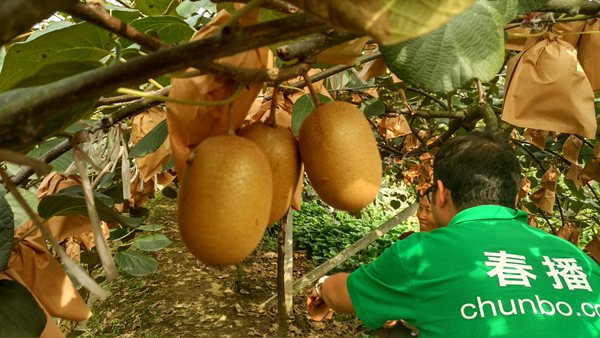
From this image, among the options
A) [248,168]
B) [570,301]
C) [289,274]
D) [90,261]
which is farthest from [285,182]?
[289,274]

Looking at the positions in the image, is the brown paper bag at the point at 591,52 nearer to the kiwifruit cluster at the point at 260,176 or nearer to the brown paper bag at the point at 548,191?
the kiwifruit cluster at the point at 260,176

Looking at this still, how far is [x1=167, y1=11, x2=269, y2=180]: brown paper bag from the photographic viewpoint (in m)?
0.55

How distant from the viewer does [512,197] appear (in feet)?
5.30

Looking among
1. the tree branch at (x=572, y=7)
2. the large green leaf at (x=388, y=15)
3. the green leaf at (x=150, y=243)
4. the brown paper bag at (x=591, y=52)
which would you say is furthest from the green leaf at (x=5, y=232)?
the green leaf at (x=150, y=243)

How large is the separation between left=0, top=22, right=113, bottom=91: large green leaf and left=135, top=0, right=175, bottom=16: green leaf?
1.98ft

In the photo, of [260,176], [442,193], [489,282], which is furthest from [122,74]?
[442,193]

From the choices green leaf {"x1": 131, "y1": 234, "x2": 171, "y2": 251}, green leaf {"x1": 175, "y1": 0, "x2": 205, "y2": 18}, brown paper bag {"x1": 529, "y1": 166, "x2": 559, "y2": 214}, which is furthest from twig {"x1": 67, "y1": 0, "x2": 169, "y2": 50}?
brown paper bag {"x1": 529, "y1": 166, "x2": 559, "y2": 214}

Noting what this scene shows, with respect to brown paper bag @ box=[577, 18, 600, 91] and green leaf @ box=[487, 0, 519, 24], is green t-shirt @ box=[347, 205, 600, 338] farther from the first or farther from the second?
green leaf @ box=[487, 0, 519, 24]

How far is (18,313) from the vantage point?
2.65 ft

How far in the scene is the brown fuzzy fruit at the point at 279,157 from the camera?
612 millimetres

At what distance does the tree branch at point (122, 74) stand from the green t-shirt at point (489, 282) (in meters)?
1.19

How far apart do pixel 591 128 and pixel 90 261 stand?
1815mm

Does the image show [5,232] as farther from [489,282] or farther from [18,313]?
[489,282]

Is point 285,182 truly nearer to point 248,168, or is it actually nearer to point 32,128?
point 248,168
